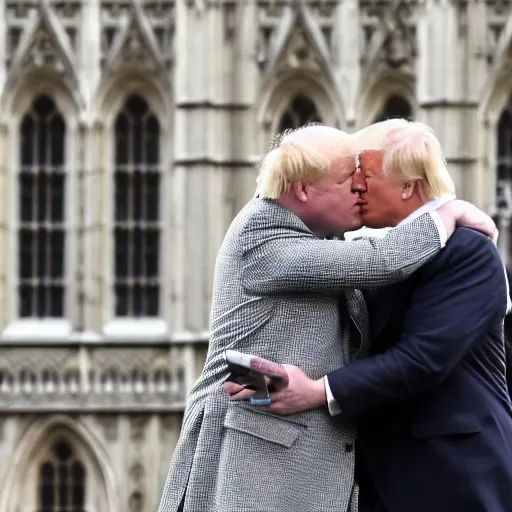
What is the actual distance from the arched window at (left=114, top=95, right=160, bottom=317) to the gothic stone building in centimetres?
2

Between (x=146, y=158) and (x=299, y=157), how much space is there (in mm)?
12794

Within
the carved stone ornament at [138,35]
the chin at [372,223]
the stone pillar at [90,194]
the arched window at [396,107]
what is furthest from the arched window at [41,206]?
the chin at [372,223]

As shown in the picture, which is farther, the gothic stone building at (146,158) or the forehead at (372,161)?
the gothic stone building at (146,158)

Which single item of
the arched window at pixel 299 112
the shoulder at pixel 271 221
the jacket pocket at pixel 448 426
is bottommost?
the jacket pocket at pixel 448 426

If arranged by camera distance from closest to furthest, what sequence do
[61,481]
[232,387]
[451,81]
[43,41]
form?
[232,387]
[451,81]
[43,41]
[61,481]

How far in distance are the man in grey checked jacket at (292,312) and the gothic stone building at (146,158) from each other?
39.7ft

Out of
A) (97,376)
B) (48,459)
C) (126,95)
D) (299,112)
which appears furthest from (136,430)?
(299,112)

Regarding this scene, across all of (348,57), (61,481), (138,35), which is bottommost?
(61,481)

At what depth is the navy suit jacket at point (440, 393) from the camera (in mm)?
4371

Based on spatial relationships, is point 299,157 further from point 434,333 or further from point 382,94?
point 382,94

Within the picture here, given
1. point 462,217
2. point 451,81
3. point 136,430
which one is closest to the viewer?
point 462,217

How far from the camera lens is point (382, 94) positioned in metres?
17.1

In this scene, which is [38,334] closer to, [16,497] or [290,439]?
[16,497]

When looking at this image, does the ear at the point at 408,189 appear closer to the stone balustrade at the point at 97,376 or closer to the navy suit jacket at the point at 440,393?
the navy suit jacket at the point at 440,393
